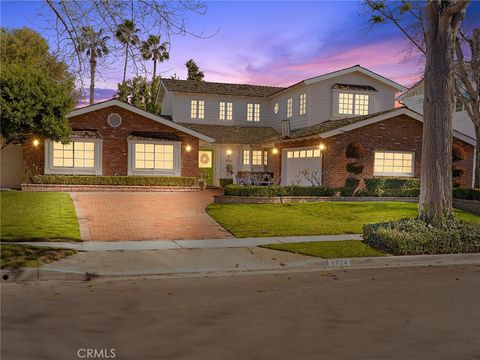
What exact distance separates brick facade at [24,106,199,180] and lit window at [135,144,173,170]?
72cm

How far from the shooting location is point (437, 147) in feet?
40.8

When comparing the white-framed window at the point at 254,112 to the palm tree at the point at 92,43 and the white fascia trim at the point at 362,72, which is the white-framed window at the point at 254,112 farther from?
the palm tree at the point at 92,43

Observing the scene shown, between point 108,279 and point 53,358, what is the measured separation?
12.3ft

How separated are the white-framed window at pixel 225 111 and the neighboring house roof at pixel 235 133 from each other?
75 centimetres

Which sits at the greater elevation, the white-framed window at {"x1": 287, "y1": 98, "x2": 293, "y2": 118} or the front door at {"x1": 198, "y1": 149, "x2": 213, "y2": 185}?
the white-framed window at {"x1": 287, "y1": 98, "x2": 293, "y2": 118}

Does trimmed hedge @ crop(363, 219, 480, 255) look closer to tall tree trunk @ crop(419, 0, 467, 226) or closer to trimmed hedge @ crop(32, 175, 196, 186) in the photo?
tall tree trunk @ crop(419, 0, 467, 226)

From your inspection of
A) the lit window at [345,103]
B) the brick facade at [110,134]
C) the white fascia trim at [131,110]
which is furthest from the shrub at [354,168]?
the brick facade at [110,134]

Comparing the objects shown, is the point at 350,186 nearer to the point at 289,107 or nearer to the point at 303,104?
the point at 303,104

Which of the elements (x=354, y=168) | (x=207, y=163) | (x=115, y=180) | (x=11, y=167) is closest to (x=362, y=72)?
(x=354, y=168)

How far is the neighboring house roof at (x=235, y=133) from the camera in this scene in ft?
97.8

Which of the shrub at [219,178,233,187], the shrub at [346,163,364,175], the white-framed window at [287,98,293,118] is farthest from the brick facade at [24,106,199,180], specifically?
the shrub at [346,163,364,175]

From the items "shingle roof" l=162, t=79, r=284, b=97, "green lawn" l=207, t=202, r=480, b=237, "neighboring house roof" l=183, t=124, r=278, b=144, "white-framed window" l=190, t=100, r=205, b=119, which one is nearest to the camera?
"green lawn" l=207, t=202, r=480, b=237

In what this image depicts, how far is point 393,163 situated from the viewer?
24.6 m

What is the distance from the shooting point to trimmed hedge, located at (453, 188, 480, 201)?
20375 mm
